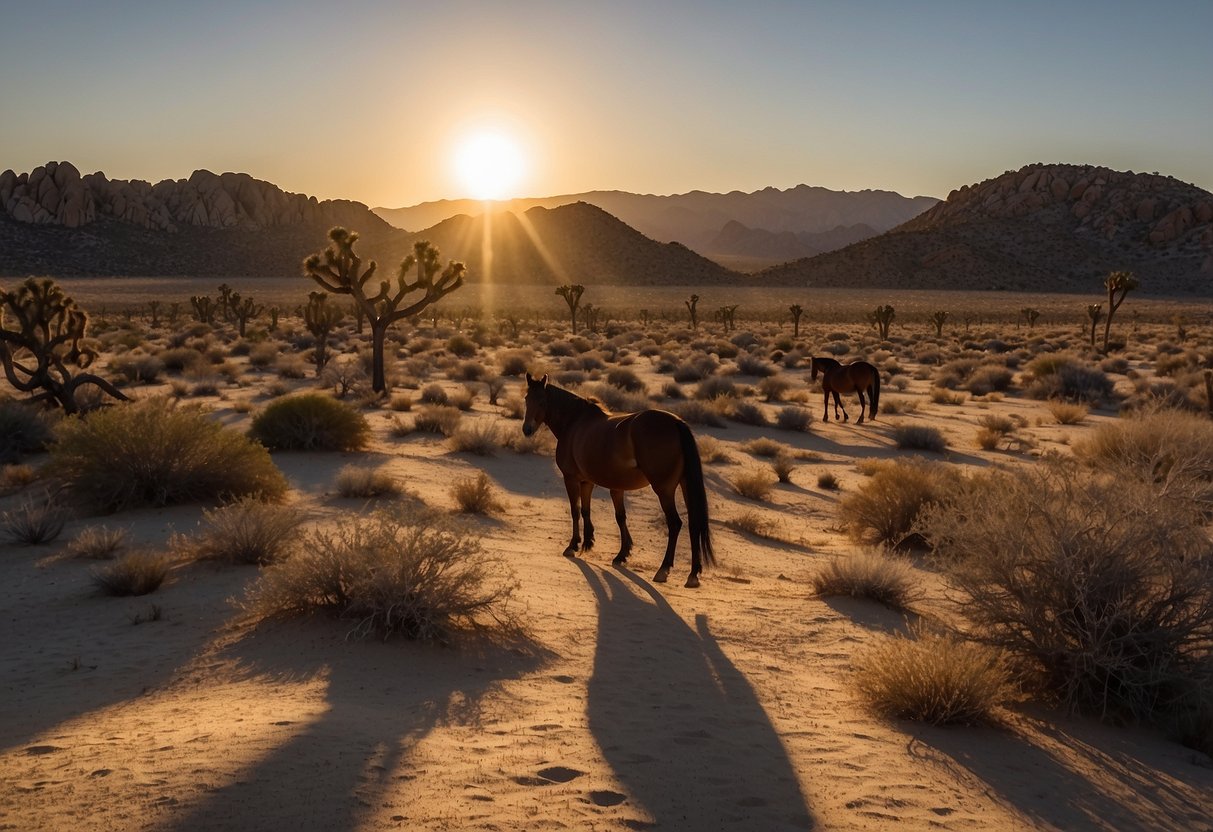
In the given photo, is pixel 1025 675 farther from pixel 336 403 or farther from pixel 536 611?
pixel 336 403

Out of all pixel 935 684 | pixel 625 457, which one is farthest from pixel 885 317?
pixel 935 684

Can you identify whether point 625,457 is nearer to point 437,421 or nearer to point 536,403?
point 536,403

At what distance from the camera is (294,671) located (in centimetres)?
609

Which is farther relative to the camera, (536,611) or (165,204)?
(165,204)

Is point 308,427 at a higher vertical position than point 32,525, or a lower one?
higher

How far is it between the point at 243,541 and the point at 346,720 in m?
3.81

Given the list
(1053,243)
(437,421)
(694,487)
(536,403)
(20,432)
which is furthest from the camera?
(1053,243)

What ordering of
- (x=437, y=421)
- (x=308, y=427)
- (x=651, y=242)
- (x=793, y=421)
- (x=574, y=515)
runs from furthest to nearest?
(x=651, y=242)
(x=793, y=421)
(x=437, y=421)
(x=308, y=427)
(x=574, y=515)

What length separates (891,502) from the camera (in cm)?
1155

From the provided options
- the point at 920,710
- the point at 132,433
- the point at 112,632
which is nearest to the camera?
the point at 920,710

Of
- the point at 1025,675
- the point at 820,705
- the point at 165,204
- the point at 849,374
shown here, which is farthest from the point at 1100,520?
the point at 165,204

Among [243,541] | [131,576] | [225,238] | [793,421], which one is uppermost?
[225,238]

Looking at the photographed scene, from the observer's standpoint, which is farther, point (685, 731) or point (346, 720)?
point (685, 731)

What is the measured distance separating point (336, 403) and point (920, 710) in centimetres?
1181
